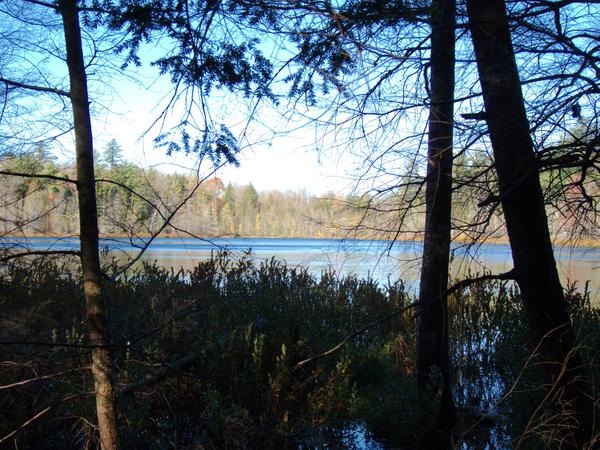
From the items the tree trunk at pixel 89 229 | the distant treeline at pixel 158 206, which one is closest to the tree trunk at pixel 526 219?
the distant treeline at pixel 158 206

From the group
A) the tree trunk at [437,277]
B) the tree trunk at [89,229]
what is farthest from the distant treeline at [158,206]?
the tree trunk at [437,277]

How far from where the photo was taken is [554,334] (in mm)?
3160

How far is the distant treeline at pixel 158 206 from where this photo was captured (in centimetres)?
304

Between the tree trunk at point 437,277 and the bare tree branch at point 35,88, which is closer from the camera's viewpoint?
the bare tree branch at point 35,88

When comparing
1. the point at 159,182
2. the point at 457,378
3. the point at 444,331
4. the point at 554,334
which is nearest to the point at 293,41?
the point at 159,182

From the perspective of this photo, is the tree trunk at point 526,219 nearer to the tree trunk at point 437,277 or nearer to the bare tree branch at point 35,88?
the tree trunk at point 437,277

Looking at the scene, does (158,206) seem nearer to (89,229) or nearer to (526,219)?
(89,229)

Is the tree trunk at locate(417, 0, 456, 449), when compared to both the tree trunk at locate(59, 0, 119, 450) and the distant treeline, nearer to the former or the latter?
the distant treeline

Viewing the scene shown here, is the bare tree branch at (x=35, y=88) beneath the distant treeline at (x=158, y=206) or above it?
above

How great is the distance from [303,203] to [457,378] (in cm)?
259

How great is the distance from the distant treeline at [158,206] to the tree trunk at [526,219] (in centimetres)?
26

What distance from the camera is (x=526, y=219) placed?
318 centimetres

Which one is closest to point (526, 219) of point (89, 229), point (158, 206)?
point (158, 206)

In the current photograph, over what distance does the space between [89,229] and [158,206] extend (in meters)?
0.49
